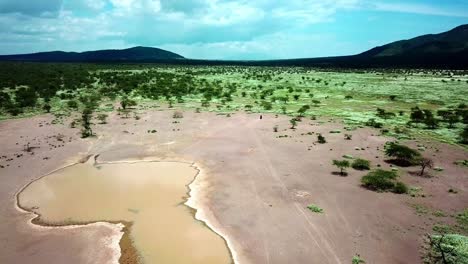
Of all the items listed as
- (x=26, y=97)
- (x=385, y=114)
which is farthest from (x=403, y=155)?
(x=26, y=97)

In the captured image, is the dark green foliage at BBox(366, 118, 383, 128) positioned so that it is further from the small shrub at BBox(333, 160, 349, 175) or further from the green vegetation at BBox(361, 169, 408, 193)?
the green vegetation at BBox(361, 169, 408, 193)

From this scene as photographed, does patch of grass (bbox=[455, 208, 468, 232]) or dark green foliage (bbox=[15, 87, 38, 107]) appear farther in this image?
dark green foliage (bbox=[15, 87, 38, 107])

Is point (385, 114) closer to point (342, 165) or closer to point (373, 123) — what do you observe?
point (373, 123)

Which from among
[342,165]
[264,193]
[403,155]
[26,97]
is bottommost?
[264,193]

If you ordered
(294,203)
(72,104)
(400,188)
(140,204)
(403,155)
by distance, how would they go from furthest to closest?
(72,104), (403,155), (400,188), (140,204), (294,203)

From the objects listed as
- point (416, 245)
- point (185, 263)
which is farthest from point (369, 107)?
point (185, 263)

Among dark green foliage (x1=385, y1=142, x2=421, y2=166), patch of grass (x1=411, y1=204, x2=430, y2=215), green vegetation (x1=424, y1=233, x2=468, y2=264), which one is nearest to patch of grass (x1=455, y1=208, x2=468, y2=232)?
patch of grass (x1=411, y1=204, x2=430, y2=215)
